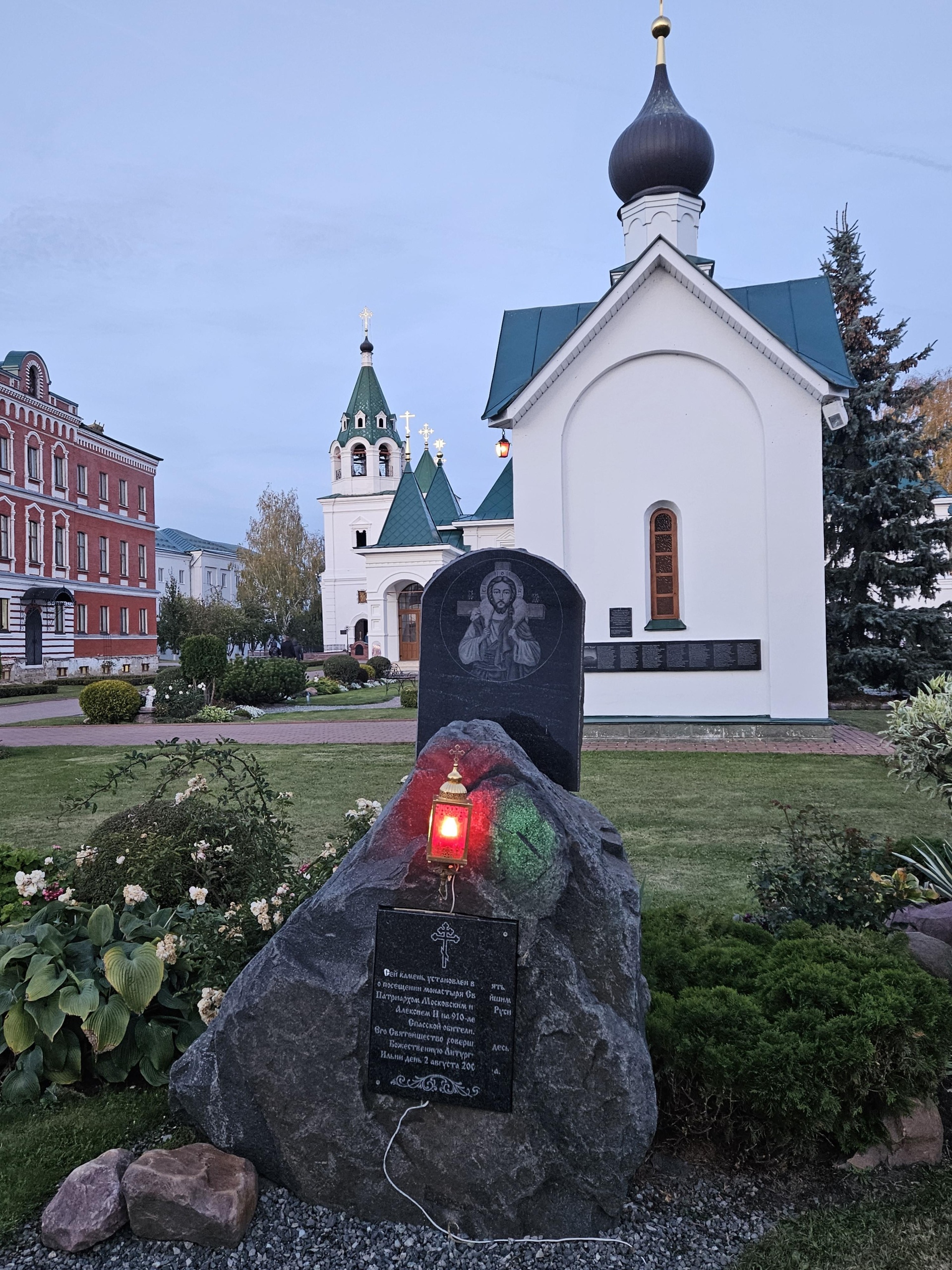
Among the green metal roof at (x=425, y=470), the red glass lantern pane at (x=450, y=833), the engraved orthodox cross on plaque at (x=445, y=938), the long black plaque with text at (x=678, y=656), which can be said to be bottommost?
the engraved orthodox cross on plaque at (x=445, y=938)

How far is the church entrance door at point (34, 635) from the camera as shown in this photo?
113ft

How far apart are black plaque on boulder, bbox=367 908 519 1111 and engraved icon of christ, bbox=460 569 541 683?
2.05m

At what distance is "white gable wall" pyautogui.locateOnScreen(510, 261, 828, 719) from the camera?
1373cm

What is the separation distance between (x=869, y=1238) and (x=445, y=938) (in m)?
Answer: 1.67

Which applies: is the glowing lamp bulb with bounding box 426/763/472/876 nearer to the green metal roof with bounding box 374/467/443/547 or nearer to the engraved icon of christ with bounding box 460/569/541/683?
the engraved icon of christ with bounding box 460/569/541/683

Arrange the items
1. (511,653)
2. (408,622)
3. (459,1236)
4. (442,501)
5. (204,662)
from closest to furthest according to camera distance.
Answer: (459,1236), (511,653), (204,662), (408,622), (442,501)

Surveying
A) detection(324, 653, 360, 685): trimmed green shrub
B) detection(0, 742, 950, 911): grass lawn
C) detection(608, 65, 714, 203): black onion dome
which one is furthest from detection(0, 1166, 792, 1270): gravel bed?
detection(324, 653, 360, 685): trimmed green shrub

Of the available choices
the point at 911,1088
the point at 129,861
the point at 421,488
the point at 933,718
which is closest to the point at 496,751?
the point at 911,1088

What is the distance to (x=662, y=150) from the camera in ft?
54.8

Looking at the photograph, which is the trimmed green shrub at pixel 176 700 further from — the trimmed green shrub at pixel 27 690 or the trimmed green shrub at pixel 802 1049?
the trimmed green shrub at pixel 802 1049

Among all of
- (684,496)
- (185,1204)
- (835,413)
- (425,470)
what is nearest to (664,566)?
(684,496)

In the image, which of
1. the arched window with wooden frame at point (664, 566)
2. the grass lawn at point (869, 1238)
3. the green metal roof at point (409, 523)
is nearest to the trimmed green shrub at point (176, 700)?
the arched window with wooden frame at point (664, 566)

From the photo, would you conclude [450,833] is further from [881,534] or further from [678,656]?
[881,534]

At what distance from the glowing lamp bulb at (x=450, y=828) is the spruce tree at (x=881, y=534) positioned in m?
19.3
